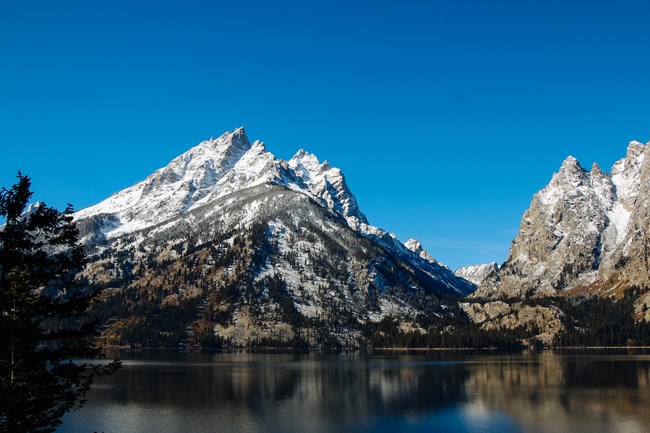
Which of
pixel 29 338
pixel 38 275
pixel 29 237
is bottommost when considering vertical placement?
pixel 29 338

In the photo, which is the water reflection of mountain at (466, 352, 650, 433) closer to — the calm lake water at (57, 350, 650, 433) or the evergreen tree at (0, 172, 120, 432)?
the calm lake water at (57, 350, 650, 433)

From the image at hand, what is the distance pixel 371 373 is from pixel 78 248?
157 metres

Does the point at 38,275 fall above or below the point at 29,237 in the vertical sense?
below

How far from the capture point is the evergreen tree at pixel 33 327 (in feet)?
134

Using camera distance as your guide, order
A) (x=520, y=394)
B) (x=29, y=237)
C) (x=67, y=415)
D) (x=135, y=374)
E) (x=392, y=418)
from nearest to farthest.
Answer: (x=29, y=237), (x=392, y=418), (x=67, y=415), (x=520, y=394), (x=135, y=374)

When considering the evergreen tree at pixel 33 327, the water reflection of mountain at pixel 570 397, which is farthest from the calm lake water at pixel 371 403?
the evergreen tree at pixel 33 327

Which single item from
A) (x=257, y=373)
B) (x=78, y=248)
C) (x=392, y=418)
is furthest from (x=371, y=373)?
(x=78, y=248)

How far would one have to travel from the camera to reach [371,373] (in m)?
191

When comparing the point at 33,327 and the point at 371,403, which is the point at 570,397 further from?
the point at 33,327

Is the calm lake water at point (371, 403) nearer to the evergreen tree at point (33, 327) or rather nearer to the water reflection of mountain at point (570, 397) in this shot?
the water reflection of mountain at point (570, 397)

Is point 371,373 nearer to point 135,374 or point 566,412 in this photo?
point 135,374

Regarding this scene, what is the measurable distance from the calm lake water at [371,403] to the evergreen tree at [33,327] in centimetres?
5471

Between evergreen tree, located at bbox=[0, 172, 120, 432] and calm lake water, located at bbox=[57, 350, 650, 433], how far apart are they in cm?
5471

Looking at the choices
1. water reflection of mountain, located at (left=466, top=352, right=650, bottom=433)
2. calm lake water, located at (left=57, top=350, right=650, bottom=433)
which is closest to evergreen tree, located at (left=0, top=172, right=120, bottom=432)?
calm lake water, located at (left=57, top=350, right=650, bottom=433)
